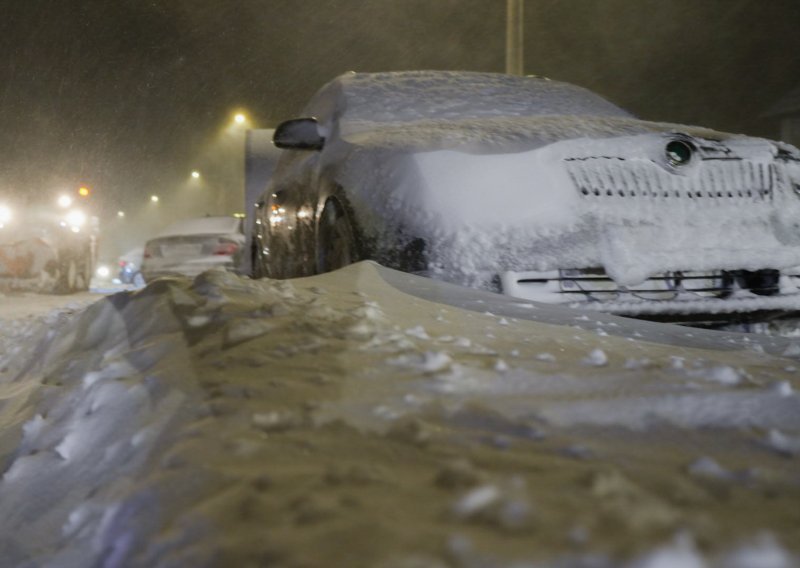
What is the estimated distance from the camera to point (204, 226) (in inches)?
445

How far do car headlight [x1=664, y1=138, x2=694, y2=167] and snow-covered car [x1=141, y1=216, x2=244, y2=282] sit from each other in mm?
8196

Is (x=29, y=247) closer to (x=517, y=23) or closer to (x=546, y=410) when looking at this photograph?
(x=517, y=23)

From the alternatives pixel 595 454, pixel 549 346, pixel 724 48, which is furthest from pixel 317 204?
pixel 724 48

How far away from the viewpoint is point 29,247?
10.9m

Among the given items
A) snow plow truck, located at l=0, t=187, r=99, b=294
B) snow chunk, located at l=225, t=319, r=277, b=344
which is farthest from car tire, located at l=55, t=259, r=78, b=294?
snow chunk, located at l=225, t=319, r=277, b=344

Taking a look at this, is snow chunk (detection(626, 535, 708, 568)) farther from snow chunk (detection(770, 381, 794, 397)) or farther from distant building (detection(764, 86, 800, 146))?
distant building (detection(764, 86, 800, 146))

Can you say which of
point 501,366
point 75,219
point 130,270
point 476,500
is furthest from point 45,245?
point 476,500

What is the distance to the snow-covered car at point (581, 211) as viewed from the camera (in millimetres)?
Result: 2928

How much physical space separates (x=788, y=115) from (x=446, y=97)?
16.4 metres

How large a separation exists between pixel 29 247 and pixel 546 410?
1116cm

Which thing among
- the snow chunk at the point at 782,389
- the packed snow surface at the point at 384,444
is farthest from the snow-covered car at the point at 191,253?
the snow chunk at the point at 782,389

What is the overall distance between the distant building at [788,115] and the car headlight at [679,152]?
16204 mm

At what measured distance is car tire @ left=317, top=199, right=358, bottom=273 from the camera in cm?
332

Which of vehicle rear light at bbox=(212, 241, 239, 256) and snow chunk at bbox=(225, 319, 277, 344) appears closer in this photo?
snow chunk at bbox=(225, 319, 277, 344)
